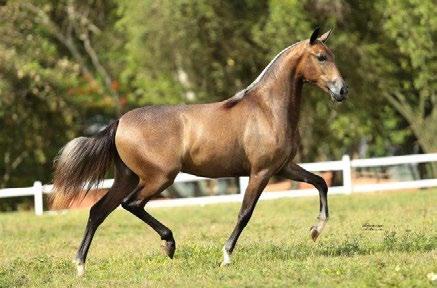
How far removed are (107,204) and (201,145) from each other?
1286 mm

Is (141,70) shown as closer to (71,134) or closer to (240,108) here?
(71,134)

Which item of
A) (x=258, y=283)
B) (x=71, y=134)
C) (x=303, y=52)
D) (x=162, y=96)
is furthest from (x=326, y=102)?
(x=258, y=283)

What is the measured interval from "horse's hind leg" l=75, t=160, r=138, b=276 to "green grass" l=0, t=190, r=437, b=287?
25 centimetres

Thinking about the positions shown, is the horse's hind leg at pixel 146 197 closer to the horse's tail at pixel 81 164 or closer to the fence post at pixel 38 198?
the horse's tail at pixel 81 164

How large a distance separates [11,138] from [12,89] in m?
3.85

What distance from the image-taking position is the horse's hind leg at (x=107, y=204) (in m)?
13.5

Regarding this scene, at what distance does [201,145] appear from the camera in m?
13.6

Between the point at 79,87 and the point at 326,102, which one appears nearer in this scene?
the point at 326,102

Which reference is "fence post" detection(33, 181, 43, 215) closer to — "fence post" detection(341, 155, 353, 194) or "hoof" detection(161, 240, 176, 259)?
"fence post" detection(341, 155, 353, 194)

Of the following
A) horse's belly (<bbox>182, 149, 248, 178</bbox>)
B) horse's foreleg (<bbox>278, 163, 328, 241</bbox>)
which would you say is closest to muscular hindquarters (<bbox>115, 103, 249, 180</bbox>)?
horse's belly (<bbox>182, 149, 248, 178</bbox>)

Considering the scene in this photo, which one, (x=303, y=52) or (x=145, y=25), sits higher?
(x=303, y=52)

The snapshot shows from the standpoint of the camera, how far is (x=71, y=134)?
41.3 metres

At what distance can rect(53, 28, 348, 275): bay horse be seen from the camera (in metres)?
13.5

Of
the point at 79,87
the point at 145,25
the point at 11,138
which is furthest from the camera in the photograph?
the point at 79,87
